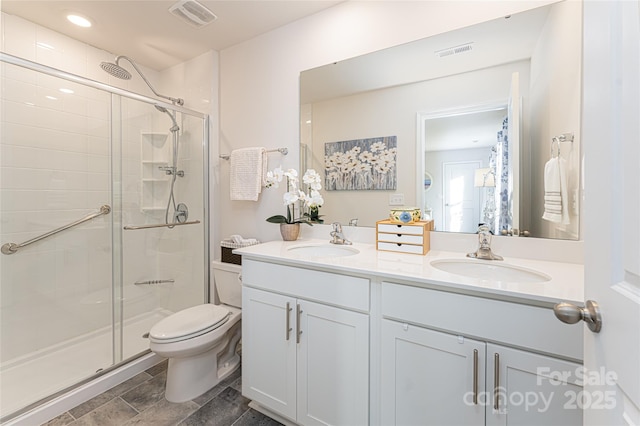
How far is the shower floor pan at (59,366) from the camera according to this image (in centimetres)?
149

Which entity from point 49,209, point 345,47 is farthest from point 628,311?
point 49,209

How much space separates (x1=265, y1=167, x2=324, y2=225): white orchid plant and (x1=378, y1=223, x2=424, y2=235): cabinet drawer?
1.46ft

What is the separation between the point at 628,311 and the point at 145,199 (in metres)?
2.60

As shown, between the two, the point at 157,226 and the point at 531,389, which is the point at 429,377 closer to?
the point at 531,389

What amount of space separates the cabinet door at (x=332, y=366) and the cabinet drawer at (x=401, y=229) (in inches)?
19.5

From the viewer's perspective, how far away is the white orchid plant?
67.5 inches

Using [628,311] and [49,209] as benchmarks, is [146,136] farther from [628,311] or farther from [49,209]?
[628,311]

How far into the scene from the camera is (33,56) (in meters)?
1.88

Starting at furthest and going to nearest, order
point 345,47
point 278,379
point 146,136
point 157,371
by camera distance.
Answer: point 146,136 → point 157,371 → point 345,47 → point 278,379

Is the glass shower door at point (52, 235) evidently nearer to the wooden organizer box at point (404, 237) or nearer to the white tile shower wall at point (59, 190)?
the white tile shower wall at point (59, 190)

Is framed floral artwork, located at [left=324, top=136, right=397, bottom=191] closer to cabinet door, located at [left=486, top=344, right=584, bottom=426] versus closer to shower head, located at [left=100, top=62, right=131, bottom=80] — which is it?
cabinet door, located at [left=486, top=344, right=584, bottom=426]

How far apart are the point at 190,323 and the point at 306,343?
0.78 meters

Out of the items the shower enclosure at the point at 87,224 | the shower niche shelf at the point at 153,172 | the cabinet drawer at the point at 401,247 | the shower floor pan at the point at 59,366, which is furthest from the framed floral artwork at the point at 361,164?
the shower floor pan at the point at 59,366

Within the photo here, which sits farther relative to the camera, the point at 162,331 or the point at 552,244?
the point at 162,331
